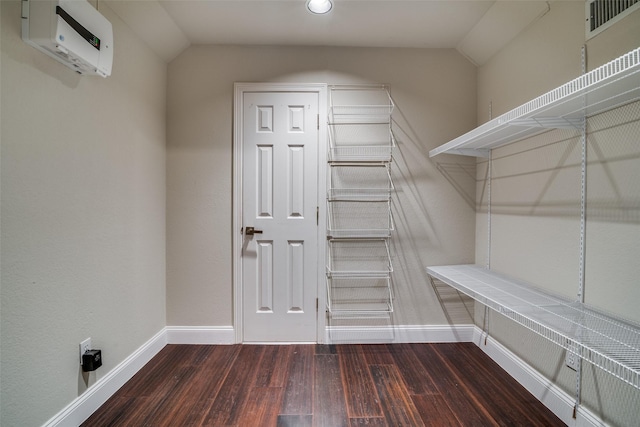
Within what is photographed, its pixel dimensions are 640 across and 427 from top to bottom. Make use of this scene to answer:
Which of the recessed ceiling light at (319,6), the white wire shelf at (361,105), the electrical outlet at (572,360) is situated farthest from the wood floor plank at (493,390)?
the recessed ceiling light at (319,6)

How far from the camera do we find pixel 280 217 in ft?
7.34

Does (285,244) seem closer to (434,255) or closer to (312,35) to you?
(434,255)

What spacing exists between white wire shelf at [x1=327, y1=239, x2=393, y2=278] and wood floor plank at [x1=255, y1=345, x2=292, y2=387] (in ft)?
2.37

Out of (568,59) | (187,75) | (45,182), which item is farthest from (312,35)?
(45,182)

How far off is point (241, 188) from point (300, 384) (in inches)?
56.3

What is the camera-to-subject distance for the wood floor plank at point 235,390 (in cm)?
146

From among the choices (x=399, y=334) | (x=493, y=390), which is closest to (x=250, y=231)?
(x=399, y=334)

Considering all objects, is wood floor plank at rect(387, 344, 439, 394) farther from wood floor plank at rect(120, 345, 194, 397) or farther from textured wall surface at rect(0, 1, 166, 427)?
textured wall surface at rect(0, 1, 166, 427)

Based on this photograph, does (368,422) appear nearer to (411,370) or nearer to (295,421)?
(295,421)

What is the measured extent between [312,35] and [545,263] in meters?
2.14

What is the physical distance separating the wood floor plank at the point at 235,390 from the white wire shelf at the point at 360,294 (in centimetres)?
70

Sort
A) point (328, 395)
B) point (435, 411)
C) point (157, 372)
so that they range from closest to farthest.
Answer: point (435, 411) → point (328, 395) → point (157, 372)

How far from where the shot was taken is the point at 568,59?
1457mm

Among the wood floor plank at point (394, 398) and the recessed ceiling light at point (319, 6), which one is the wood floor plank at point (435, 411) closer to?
the wood floor plank at point (394, 398)
